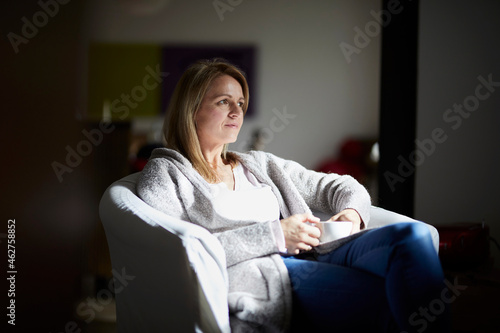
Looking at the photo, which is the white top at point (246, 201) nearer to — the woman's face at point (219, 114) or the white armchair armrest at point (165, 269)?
the woman's face at point (219, 114)

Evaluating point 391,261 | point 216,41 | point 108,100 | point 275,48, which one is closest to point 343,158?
point 275,48

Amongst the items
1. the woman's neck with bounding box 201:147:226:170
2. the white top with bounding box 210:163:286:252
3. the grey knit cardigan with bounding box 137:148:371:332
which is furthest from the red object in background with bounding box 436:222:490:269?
the woman's neck with bounding box 201:147:226:170

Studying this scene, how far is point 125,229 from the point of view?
112cm

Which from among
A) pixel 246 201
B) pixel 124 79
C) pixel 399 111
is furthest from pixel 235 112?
pixel 124 79

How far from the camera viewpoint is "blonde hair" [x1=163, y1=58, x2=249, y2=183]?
1454 mm

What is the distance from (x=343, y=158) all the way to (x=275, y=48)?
969mm

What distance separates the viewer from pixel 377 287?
3.50 ft

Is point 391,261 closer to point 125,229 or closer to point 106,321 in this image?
point 125,229

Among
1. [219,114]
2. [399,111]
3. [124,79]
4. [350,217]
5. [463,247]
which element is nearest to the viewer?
[350,217]

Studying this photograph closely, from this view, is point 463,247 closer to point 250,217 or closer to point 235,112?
point 250,217

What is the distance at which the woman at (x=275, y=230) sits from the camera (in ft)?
3.31

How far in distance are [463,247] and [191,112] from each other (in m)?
1.10

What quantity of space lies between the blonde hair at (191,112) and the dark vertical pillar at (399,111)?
4.29 feet

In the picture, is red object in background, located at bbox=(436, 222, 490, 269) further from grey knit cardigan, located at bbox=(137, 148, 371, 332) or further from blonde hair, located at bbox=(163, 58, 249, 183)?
blonde hair, located at bbox=(163, 58, 249, 183)
